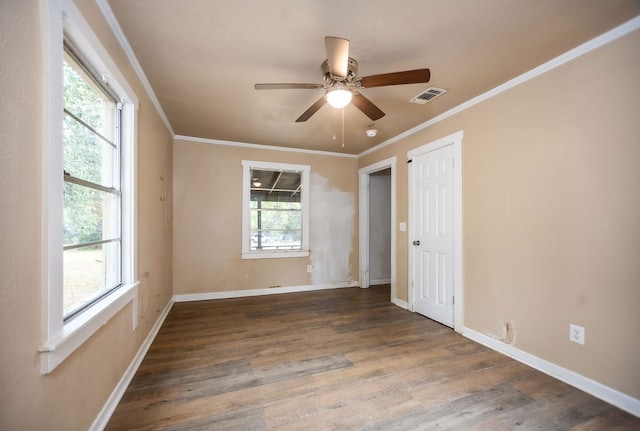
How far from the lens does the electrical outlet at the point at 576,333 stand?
2.01 meters

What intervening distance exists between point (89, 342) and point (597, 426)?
296 centimetres

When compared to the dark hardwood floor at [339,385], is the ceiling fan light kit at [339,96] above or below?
above

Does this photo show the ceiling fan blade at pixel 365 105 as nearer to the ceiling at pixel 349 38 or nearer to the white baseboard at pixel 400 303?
the ceiling at pixel 349 38

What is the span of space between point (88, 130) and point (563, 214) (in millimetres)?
3336

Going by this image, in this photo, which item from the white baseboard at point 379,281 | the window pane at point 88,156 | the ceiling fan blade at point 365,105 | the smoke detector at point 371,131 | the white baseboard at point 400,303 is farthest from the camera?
the white baseboard at point 379,281

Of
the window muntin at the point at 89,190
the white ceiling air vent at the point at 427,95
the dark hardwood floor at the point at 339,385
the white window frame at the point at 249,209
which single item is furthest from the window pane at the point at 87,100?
the white ceiling air vent at the point at 427,95

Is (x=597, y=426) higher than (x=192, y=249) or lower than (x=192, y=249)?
lower

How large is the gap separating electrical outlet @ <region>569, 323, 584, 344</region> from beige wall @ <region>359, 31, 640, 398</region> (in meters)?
0.04

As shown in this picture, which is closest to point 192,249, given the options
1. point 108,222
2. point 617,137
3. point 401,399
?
point 108,222

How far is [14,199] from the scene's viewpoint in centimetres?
95

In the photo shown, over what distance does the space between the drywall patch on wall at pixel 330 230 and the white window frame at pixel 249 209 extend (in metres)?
0.11

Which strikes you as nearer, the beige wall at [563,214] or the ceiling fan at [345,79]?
the ceiling fan at [345,79]

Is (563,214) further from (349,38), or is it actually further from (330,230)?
(330,230)

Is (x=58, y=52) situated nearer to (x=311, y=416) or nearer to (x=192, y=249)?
(x=311, y=416)
